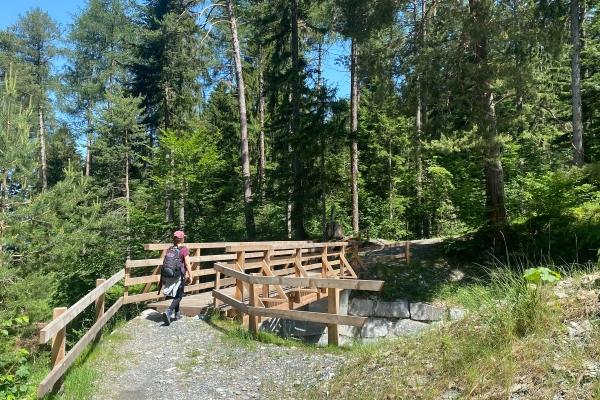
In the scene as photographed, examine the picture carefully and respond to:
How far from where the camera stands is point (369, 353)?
4.88 m

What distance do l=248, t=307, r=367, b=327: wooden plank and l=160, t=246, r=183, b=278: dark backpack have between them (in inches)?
60.5

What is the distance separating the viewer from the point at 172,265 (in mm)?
7457

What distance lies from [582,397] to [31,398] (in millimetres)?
4759

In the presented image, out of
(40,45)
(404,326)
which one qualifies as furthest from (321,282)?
(40,45)

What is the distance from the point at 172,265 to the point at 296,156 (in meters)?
11.9

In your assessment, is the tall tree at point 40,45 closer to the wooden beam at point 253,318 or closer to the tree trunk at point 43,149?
the tree trunk at point 43,149

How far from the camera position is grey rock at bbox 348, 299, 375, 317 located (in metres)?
12.0

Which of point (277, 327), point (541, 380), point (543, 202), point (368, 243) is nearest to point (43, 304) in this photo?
point (277, 327)

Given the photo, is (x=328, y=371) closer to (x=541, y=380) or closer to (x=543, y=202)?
(x=541, y=380)

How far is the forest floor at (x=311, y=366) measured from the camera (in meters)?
3.26

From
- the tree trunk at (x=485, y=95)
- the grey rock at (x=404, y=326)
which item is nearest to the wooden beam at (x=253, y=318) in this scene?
the grey rock at (x=404, y=326)

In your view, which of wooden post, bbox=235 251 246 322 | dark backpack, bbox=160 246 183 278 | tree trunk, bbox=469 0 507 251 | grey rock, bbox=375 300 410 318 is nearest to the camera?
dark backpack, bbox=160 246 183 278

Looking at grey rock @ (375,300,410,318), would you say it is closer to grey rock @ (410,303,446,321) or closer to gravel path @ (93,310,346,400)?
grey rock @ (410,303,446,321)

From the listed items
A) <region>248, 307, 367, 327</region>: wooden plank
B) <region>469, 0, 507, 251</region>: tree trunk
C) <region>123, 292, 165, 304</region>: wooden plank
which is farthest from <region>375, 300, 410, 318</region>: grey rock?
<region>248, 307, 367, 327</region>: wooden plank
